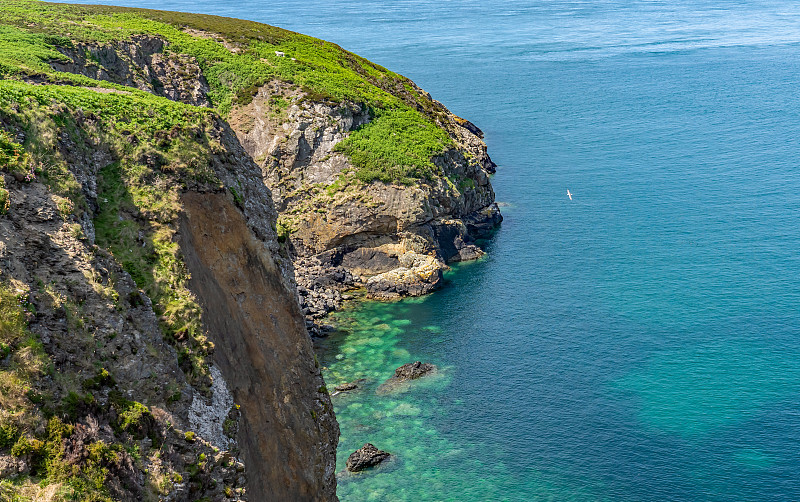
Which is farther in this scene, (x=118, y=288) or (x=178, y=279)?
(x=178, y=279)

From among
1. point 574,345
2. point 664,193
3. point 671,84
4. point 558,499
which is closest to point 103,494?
point 558,499

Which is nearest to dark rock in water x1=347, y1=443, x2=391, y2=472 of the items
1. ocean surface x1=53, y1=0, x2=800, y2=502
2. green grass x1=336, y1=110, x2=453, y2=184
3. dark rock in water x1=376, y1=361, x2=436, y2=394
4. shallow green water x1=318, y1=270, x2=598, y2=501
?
shallow green water x1=318, y1=270, x2=598, y2=501

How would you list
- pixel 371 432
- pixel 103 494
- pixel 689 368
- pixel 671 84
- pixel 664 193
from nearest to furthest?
pixel 103 494 < pixel 371 432 < pixel 689 368 < pixel 664 193 < pixel 671 84

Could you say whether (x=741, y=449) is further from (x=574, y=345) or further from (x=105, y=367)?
(x=105, y=367)

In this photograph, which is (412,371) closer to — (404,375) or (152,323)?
(404,375)

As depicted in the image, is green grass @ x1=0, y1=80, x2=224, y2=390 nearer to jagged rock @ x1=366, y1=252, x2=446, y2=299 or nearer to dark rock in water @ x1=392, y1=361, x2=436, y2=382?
dark rock in water @ x1=392, y1=361, x2=436, y2=382

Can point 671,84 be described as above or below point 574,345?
above

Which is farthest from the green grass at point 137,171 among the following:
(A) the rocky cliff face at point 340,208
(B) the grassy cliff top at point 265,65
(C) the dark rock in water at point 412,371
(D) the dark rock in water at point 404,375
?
(A) the rocky cliff face at point 340,208
